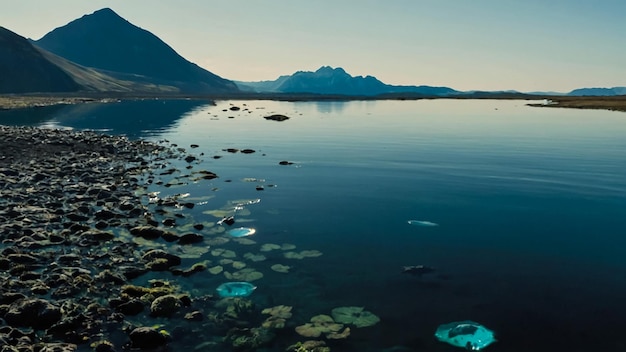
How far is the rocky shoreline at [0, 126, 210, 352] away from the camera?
13.7m

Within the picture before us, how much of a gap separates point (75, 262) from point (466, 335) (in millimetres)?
16289

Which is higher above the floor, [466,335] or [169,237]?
[169,237]

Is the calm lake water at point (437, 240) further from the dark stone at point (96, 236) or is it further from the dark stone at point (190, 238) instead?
the dark stone at point (96, 236)

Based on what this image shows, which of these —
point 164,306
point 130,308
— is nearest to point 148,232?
point 130,308

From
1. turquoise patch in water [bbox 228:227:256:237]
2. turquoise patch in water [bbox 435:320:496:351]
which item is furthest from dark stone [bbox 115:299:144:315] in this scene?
turquoise patch in water [bbox 435:320:496:351]

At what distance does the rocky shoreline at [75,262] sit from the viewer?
13.7 meters

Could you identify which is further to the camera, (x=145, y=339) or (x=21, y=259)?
(x=21, y=259)

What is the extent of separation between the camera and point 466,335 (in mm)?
14188

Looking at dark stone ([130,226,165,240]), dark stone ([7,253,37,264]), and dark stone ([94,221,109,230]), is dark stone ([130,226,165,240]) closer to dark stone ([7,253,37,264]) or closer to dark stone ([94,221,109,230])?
dark stone ([94,221,109,230])

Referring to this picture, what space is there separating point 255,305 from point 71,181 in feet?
83.5

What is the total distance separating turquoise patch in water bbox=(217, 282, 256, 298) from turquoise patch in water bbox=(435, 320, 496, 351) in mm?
7284

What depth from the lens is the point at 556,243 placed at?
2297 cm

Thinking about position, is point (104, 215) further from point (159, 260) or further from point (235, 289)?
point (235, 289)

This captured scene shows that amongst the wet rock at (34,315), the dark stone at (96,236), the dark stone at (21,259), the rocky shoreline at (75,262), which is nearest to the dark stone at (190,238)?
the rocky shoreline at (75,262)
